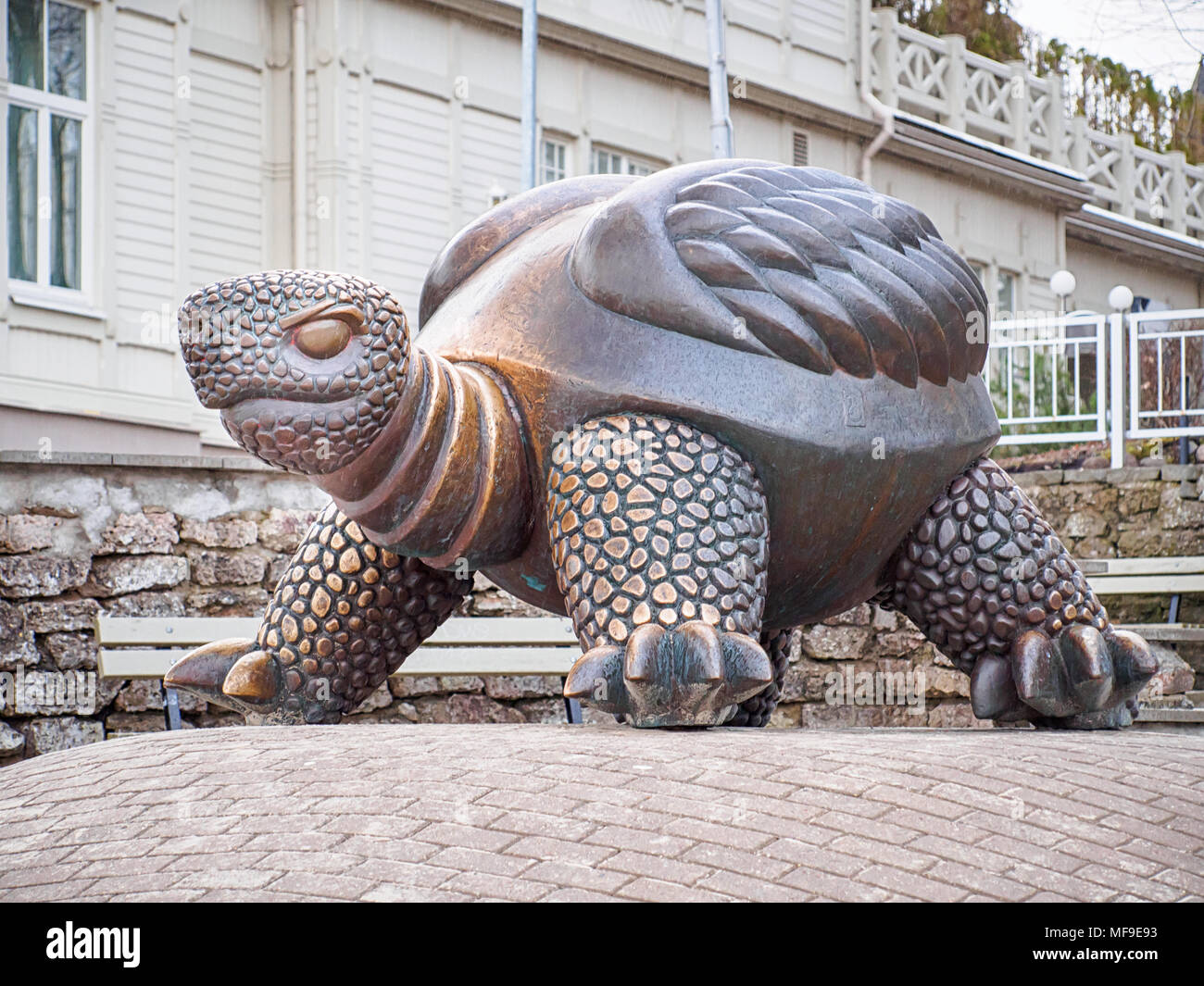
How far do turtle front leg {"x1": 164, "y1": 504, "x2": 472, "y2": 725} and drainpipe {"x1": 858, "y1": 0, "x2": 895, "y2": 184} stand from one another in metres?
12.8

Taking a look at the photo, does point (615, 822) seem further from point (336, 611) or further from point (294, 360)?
point (336, 611)

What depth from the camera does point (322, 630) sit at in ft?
10.6

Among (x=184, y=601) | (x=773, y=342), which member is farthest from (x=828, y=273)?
(x=184, y=601)

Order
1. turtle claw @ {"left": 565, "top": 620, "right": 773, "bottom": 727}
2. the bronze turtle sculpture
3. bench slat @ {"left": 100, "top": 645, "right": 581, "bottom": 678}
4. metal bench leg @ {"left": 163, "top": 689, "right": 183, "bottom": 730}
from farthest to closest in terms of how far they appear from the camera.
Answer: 1. bench slat @ {"left": 100, "top": 645, "right": 581, "bottom": 678}
2. metal bench leg @ {"left": 163, "top": 689, "right": 183, "bottom": 730}
3. the bronze turtle sculpture
4. turtle claw @ {"left": 565, "top": 620, "right": 773, "bottom": 727}

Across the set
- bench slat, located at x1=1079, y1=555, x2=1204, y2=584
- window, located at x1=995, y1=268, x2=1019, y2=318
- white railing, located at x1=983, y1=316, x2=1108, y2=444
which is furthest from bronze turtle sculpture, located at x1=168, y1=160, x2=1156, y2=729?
window, located at x1=995, y1=268, x2=1019, y2=318

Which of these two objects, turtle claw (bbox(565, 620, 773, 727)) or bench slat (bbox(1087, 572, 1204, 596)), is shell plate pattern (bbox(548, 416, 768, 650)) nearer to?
turtle claw (bbox(565, 620, 773, 727))

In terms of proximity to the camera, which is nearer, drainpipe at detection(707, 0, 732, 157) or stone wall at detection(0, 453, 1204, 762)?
stone wall at detection(0, 453, 1204, 762)

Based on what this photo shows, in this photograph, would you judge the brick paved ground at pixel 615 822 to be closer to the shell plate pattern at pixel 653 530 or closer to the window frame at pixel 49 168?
the shell plate pattern at pixel 653 530

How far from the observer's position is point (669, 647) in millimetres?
2615

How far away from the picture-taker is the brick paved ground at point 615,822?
6.73ft

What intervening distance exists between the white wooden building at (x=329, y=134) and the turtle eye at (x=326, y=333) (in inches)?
296

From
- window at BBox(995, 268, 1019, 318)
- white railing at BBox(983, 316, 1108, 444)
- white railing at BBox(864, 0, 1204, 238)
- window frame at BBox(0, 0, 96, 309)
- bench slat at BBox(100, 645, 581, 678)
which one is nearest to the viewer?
bench slat at BBox(100, 645, 581, 678)

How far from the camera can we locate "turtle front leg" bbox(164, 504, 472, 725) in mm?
3215

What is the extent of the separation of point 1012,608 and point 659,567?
872mm
